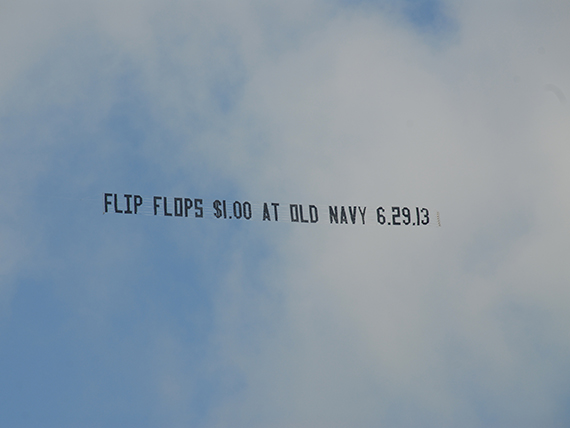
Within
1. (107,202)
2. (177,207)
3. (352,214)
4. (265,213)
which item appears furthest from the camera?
(352,214)

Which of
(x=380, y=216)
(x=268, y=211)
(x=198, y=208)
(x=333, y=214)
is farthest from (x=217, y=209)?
(x=380, y=216)

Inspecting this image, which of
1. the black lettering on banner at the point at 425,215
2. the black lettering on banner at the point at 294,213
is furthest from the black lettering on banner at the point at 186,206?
the black lettering on banner at the point at 425,215

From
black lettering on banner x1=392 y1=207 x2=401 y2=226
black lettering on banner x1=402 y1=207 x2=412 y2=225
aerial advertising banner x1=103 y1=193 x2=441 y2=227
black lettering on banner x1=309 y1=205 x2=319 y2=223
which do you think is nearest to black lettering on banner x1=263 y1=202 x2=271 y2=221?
aerial advertising banner x1=103 y1=193 x2=441 y2=227

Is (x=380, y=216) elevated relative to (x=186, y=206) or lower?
lower

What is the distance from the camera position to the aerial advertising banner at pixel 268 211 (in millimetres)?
5797

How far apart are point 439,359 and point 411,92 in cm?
235

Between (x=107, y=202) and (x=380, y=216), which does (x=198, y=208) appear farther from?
(x=380, y=216)

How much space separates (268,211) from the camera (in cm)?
618

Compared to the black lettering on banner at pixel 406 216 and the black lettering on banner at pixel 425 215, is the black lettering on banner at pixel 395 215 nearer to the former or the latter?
the black lettering on banner at pixel 406 216

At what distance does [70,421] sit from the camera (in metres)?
5.25

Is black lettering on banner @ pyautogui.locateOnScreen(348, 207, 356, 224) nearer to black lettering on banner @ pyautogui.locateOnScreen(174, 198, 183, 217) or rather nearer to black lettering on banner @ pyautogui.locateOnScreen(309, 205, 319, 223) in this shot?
black lettering on banner @ pyautogui.locateOnScreen(309, 205, 319, 223)

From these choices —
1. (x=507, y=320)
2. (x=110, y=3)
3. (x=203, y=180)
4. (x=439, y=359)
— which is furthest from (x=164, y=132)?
(x=507, y=320)

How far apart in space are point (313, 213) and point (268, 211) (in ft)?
1.25

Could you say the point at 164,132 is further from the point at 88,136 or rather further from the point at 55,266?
the point at 55,266
